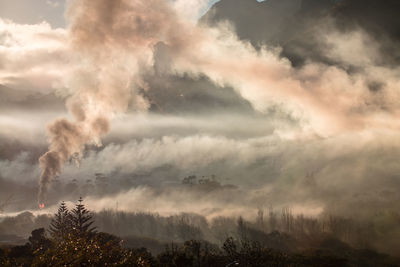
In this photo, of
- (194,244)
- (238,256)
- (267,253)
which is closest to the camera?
(238,256)

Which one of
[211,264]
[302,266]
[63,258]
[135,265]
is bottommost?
[302,266]

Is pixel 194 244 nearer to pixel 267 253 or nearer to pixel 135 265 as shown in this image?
pixel 267 253

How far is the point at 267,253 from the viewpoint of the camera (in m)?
147

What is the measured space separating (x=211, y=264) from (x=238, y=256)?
27027 mm

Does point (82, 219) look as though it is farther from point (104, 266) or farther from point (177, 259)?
point (104, 266)

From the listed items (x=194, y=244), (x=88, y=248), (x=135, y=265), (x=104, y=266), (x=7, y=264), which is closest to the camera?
(x=7, y=264)

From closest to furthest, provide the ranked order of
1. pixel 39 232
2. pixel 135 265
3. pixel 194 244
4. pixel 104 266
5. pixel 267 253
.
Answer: pixel 104 266 → pixel 135 265 → pixel 194 244 → pixel 267 253 → pixel 39 232

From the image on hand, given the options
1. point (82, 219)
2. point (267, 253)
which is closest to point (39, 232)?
point (82, 219)

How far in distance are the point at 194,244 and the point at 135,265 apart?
252 ft

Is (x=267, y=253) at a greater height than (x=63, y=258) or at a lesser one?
lesser

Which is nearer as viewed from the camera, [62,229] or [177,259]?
[177,259]

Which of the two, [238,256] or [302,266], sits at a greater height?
[238,256]

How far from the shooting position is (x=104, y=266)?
170ft

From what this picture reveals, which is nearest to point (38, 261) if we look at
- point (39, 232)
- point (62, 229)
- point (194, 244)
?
point (194, 244)
